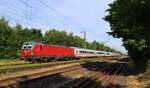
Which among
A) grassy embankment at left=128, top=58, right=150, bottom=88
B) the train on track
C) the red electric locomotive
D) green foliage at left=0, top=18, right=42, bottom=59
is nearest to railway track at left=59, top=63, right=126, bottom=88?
grassy embankment at left=128, top=58, right=150, bottom=88

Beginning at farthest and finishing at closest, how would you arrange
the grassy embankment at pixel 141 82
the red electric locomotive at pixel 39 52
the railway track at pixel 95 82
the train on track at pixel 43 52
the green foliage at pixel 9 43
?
the green foliage at pixel 9 43, the train on track at pixel 43 52, the red electric locomotive at pixel 39 52, the grassy embankment at pixel 141 82, the railway track at pixel 95 82

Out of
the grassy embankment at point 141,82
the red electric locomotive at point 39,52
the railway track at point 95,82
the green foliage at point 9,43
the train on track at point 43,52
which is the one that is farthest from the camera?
the green foliage at point 9,43

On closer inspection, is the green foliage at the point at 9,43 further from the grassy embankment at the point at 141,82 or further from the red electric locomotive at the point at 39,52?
the grassy embankment at the point at 141,82

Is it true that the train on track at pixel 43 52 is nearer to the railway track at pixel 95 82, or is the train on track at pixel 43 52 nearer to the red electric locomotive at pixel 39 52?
the red electric locomotive at pixel 39 52

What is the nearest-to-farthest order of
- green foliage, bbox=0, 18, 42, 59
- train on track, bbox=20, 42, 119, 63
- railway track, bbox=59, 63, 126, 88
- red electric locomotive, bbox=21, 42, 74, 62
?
railway track, bbox=59, 63, 126, 88 → red electric locomotive, bbox=21, 42, 74, 62 → train on track, bbox=20, 42, 119, 63 → green foliage, bbox=0, 18, 42, 59

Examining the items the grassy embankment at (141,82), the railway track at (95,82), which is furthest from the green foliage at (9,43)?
the grassy embankment at (141,82)

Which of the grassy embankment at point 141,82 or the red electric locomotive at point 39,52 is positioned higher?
the red electric locomotive at point 39,52

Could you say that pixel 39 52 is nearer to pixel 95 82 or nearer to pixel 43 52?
pixel 43 52

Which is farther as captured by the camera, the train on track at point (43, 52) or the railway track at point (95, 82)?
the train on track at point (43, 52)

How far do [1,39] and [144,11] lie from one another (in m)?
51.4

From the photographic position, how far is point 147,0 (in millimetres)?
11781

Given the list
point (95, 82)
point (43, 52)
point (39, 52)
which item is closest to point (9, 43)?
point (43, 52)

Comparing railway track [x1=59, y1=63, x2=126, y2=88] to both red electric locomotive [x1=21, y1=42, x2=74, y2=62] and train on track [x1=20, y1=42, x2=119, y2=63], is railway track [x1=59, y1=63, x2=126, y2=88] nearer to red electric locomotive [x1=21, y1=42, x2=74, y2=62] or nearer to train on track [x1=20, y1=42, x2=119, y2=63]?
red electric locomotive [x1=21, y1=42, x2=74, y2=62]

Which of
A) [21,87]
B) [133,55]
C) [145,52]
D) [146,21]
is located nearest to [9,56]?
[133,55]
